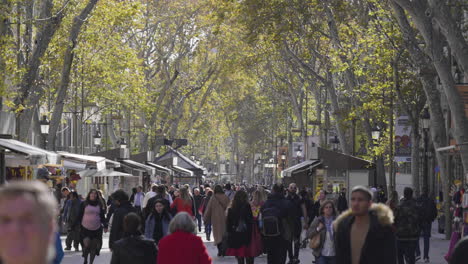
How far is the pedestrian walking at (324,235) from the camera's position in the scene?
12.4m

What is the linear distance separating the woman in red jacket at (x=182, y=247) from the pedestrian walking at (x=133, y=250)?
0.36ft

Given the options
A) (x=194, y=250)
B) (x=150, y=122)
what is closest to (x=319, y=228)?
(x=194, y=250)

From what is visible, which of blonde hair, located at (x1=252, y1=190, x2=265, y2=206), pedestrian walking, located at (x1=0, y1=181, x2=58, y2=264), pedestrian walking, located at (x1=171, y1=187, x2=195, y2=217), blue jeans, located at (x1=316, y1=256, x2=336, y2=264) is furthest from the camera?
pedestrian walking, located at (x1=171, y1=187, x2=195, y2=217)

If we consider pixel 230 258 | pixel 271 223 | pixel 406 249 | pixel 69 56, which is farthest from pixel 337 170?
pixel 271 223

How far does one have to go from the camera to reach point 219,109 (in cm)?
8306

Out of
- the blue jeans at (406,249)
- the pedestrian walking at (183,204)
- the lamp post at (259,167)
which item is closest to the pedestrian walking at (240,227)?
the blue jeans at (406,249)

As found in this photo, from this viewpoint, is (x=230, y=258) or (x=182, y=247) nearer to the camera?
(x=182, y=247)

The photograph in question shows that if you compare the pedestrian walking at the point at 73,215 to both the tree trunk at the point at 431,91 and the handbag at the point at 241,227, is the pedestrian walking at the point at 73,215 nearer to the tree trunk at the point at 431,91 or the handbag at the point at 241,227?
the handbag at the point at 241,227

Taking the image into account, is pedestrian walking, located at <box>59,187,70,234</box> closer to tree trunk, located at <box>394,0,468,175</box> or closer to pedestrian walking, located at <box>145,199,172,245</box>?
pedestrian walking, located at <box>145,199,172,245</box>

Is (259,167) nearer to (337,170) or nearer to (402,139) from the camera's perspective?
(337,170)

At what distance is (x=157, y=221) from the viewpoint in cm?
1545

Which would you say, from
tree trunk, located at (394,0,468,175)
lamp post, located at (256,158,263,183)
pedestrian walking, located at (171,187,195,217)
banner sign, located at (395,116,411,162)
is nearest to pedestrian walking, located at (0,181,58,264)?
pedestrian walking, located at (171,187,195,217)

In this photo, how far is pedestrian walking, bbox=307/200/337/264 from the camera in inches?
487

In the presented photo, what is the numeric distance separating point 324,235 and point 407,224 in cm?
410
